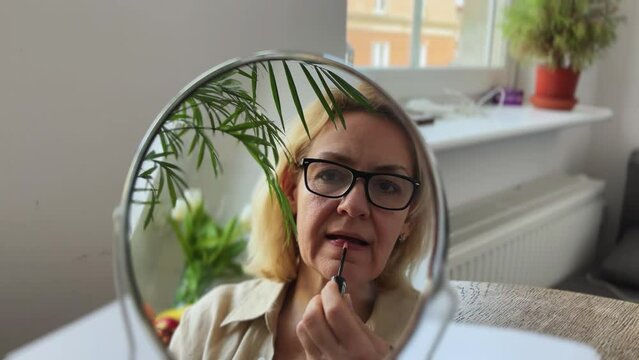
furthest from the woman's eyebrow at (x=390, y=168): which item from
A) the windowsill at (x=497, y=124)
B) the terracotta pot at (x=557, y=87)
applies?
the terracotta pot at (x=557, y=87)

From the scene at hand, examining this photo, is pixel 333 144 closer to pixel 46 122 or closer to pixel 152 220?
pixel 152 220

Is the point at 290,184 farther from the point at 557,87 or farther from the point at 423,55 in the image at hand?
the point at 557,87

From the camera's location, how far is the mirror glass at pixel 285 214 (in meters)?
0.38

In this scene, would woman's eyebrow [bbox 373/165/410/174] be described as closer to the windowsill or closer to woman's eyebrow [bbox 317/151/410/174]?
woman's eyebrow [bbox 317/151/410/174]

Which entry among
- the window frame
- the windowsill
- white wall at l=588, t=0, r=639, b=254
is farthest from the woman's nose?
white wall at l=588, t=0, r=639, b=254

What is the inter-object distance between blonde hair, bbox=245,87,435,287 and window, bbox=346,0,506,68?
54 centimetres

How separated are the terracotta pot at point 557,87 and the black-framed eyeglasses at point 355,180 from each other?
42.3 inches

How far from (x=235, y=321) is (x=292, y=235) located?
8 cm

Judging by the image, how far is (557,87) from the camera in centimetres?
136

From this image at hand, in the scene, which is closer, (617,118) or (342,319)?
(342,319)

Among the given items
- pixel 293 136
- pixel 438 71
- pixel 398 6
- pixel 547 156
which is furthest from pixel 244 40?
pixel 547 156

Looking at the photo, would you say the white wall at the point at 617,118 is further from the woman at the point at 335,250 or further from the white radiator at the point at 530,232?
the woman at the point at 335,250

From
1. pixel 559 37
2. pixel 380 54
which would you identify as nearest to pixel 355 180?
pixel 380 54

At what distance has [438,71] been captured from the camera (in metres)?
1.29
